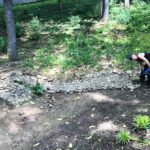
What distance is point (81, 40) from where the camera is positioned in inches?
604

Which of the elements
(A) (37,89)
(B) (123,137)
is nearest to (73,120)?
(B) (123,137)

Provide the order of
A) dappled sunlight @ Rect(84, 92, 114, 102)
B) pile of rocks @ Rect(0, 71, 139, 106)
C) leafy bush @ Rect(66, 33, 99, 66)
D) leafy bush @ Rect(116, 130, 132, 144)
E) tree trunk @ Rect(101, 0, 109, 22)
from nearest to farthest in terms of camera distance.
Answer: leafy bush @ Rect(116, 130, 132, 144)
dappled sunlight @ Rect(84, 92, 114, 102)
pile of rocks @ Rect(0, 71, 139, 106)
leafy bush @ Rect(66, 33, 99, 66)
tree trunk @ Rect(101, 0, 109, 22)

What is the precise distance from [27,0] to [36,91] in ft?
56.1

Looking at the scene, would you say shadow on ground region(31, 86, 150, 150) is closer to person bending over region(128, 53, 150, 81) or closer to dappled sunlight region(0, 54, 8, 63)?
person bending over region(128, 53, 150, 81)

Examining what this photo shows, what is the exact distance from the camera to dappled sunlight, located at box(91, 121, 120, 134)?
29.5 ft

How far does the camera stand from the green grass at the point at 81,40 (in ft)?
44.7

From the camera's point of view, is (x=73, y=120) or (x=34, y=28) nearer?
(x=73, y=120)

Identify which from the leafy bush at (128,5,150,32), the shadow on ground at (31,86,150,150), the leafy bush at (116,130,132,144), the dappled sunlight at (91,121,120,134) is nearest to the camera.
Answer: the leafy bush at (116,130,132,144)

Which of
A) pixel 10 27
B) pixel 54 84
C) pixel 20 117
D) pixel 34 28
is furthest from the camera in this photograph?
pixel 34 28

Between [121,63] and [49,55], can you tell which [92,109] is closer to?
[121,63]

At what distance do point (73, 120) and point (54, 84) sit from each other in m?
2.62

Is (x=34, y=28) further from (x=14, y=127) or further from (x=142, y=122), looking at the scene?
(x=142, y=122)

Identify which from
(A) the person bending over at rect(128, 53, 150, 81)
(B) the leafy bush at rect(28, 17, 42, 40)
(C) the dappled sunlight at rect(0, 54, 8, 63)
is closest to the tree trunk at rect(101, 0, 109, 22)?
(B) the leafy bush at rect(28, 17, 42, 40)

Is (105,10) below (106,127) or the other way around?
the other way around
